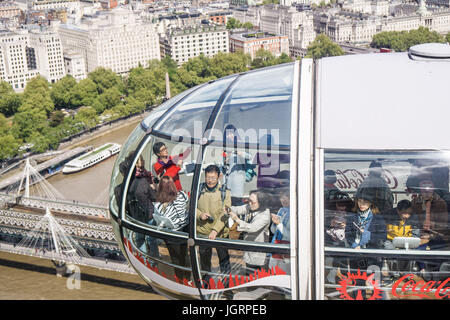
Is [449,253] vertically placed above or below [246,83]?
below

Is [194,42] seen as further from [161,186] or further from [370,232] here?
[370,232]

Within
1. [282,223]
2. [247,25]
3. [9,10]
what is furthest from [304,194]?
[9,10]

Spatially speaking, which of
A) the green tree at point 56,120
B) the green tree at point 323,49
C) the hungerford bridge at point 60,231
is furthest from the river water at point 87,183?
the green tree at point 323,49

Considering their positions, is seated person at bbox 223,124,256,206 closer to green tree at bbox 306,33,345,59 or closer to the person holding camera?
the person holding camera
